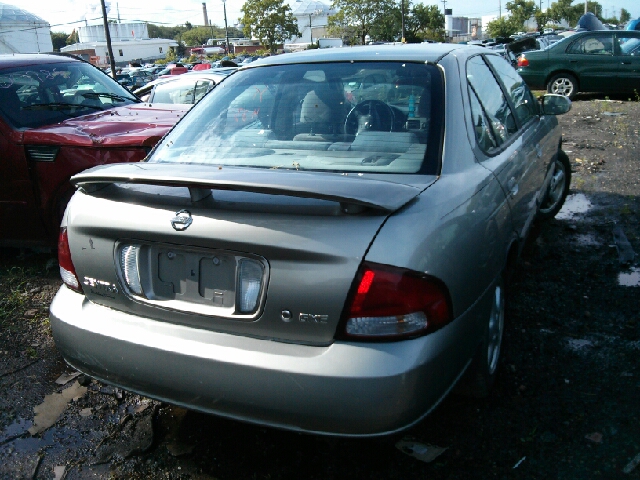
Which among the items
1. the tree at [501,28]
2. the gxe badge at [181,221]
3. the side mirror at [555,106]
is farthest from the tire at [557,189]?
the tree at [501,28]

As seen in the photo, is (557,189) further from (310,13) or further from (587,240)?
(310,13)

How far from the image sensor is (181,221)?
2.12 m

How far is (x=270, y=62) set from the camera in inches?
130

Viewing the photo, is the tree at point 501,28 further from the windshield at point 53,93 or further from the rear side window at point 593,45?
the windshield at point 53,93

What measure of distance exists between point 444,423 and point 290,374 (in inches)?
43.1

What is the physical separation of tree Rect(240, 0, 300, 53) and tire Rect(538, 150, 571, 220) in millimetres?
78360

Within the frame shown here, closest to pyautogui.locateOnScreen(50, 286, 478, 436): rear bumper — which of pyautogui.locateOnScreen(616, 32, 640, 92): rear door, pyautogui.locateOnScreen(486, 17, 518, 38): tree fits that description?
pyautogui.locateOnScreen(616, 32, 640, 92): rear door

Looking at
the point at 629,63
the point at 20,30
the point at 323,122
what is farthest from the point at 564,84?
the point at 20,30

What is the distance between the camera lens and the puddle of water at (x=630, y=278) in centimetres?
408

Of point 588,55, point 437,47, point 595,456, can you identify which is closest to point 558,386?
point 595,456

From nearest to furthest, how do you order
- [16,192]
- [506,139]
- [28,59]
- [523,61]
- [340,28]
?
[506,139]
[16,192]
[28,59]
[523,61]
[340,28]

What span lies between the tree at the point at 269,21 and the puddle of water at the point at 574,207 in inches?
3060

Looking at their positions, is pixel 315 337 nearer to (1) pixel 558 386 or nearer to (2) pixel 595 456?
(2) pixel 595 456

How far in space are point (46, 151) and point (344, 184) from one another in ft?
10.7
